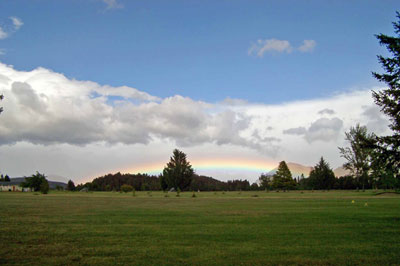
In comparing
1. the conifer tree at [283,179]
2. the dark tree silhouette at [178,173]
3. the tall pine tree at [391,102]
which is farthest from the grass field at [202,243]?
the dark tree silhouette at [178,173]

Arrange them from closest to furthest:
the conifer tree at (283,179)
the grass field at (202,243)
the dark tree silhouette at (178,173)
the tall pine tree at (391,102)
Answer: the grass field at (202,243), the tall pine tree at (391,102), the conifer tree at (283,179), the dark tree silhouette at (178,173)

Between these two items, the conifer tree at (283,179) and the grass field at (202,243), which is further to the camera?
the conifer tree at (283,179)

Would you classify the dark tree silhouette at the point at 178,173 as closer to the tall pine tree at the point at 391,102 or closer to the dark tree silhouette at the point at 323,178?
the dark tree silhouette at the point at 323,178

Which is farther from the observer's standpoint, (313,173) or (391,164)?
(313,173)

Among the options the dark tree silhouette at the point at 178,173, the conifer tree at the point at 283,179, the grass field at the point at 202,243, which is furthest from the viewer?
the dark tree silhouette at the point at 178,173

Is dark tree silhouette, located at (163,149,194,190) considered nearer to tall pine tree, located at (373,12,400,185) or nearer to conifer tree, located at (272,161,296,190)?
conifer tree, located at (272,161,296,190)

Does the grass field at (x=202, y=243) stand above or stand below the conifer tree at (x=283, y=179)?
below

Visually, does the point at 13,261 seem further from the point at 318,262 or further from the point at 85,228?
the point at 318,262

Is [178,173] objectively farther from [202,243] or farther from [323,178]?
[202,243]

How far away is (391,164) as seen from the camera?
17547 mm

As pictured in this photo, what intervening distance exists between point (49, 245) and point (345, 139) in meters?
73.8

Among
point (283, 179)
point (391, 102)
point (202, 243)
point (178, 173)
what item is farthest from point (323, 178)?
point (202, 243)

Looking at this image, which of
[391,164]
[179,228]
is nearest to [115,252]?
[179,228]

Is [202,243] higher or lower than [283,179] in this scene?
lower
